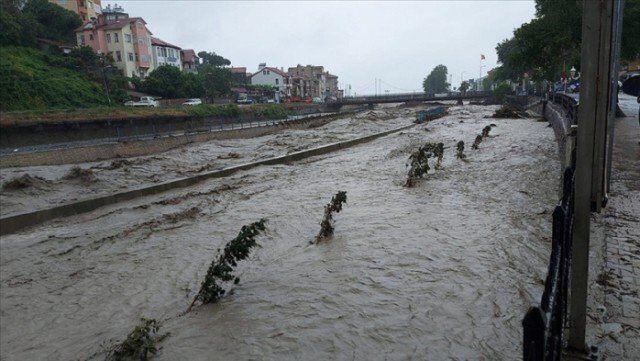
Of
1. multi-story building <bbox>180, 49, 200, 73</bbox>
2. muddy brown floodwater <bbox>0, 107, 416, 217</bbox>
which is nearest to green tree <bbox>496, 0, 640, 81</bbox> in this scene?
muddy brown floodwater <bbox>0, 107, 416, 217</bbox>

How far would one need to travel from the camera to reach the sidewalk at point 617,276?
150 inches

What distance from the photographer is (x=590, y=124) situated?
9.37 ft

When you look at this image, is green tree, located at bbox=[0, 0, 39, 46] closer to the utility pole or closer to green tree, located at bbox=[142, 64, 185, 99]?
green tree, located at bbox=[142, 64, 185, 99]

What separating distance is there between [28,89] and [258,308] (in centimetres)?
4238

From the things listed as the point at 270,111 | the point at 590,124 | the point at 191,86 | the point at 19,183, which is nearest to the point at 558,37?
the point at 590,124

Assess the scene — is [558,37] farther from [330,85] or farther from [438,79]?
[438,79]

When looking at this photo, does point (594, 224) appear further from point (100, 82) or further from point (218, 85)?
point (218, 85)

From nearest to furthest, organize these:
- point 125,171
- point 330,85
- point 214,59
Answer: point 125,171
point 214,59
point 330,85

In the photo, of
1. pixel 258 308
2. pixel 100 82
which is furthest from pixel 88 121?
pixel 258 308

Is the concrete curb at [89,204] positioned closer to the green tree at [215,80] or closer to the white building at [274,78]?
the green tree at [215,80]

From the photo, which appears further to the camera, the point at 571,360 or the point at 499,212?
the point at 499,212

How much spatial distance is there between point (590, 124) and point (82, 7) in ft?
283

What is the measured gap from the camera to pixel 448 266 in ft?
21.8

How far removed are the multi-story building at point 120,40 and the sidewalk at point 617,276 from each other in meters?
65.1
